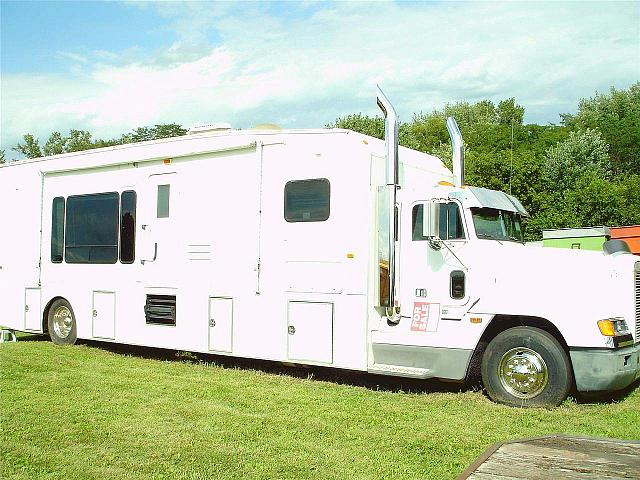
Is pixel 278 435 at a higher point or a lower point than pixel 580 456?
lower

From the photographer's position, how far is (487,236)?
847 centimetres

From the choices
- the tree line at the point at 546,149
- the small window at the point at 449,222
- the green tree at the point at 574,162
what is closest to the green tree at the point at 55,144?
the tree line at the point at 546,149

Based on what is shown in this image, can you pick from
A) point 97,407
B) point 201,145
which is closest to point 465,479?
point 97,407

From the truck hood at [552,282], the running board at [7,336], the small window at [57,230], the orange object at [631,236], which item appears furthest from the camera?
the orange object at [631,236]

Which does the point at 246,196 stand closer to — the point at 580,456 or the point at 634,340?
the point at 634,340

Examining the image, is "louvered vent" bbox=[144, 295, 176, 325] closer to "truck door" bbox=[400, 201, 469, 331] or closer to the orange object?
"truck door" bbox=[400, 201, 469, 331]

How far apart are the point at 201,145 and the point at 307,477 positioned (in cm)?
614

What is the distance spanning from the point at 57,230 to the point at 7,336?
2.80 metres

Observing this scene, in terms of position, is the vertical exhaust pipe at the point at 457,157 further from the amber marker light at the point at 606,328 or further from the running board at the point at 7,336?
the running board at the point at 7,336

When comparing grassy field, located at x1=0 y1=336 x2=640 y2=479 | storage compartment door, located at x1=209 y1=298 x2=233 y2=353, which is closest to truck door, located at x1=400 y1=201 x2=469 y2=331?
grassy field, located at x1=0 y1=336 x2=640 y2=479

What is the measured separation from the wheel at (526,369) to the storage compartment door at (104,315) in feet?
19.4

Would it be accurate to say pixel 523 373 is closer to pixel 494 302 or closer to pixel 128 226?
pixel 494 302

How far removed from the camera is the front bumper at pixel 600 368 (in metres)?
7.62

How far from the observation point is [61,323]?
1230cm
